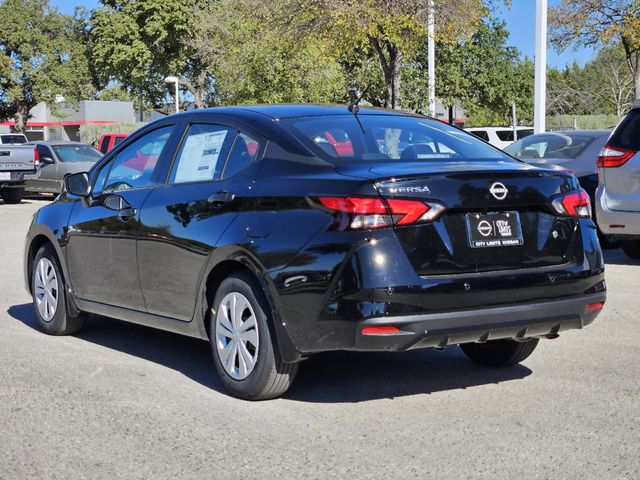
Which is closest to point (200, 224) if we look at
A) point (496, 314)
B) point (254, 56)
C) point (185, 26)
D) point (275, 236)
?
point (275, 236)

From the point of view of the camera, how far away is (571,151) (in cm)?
1400

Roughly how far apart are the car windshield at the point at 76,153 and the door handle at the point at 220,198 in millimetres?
21991

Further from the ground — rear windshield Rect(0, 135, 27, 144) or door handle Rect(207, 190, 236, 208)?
door handle Rect(207, 190, 236, 208)

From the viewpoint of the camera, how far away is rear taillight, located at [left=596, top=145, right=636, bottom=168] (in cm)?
1139

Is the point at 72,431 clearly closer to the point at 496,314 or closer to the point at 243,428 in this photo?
the point at 243,428

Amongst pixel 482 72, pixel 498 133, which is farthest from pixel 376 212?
pixel 482 72

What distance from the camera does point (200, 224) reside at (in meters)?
6.02

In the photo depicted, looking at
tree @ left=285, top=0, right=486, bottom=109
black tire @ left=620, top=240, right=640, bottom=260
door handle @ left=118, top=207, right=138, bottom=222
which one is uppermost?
tree @ left=285, top=0, right=486, bottom=109

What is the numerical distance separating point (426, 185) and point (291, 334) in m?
1.03

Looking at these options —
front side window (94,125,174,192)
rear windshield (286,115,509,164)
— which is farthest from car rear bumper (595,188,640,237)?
front side window (94,125,174,192)

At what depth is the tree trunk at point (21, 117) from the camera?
8294 centimetres

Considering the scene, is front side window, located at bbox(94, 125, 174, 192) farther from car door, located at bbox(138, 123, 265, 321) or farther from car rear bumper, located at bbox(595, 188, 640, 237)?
car rear bumper, located at bbox(595, 188, 640, 237)

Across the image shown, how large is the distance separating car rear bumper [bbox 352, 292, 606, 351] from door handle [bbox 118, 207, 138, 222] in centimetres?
220

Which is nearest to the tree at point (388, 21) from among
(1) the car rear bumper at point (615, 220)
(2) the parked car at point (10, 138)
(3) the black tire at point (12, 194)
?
(3) the black tire at point (12, 194)
